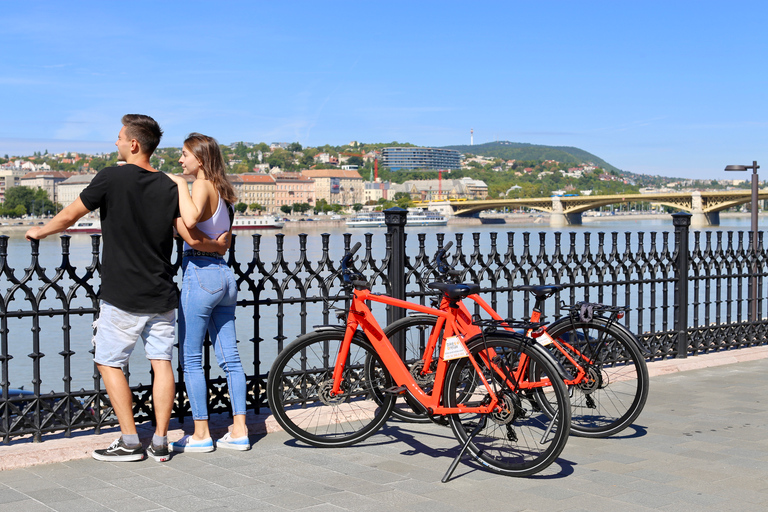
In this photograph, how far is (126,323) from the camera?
4023 millimetres

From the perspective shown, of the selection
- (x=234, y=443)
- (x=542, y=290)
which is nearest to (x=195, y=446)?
(x=234, y=443)

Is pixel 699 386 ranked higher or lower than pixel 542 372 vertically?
lower

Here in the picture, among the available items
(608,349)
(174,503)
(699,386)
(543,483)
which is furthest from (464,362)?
(699,386)

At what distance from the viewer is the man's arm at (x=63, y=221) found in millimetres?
3891

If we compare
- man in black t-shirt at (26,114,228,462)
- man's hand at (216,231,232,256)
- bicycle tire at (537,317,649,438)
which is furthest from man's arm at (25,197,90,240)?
bicycle tire at (537,317,649,438)

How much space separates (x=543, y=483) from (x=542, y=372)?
559mm

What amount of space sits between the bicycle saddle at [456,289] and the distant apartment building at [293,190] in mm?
162150

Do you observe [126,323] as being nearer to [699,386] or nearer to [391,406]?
[391,406]

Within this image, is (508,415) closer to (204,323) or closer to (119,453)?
(204,323)

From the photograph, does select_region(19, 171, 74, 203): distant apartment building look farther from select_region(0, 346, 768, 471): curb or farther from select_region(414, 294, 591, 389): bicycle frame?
select_region(414, 294, 591, 389): bicycle frame

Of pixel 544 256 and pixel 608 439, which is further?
pixel 544 256

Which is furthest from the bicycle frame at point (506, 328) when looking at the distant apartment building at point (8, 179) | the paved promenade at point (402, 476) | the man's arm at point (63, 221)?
the distant apartment building at point (8, 179)

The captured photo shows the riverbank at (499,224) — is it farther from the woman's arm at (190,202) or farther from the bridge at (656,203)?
the woman's arm at (190,202)

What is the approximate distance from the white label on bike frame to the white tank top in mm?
1301
